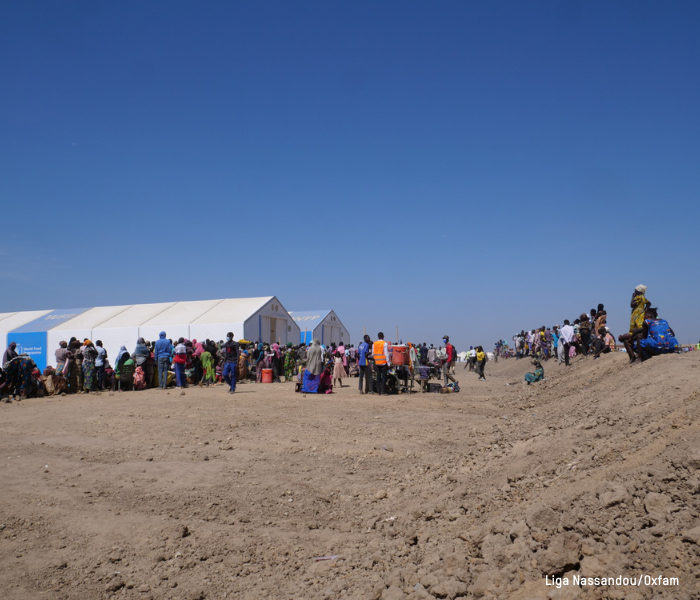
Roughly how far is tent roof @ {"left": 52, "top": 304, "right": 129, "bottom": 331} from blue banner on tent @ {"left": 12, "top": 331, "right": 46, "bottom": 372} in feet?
2.92

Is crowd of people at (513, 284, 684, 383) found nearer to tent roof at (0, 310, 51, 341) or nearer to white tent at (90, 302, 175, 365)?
white tent at (90, 302, 175, 365)

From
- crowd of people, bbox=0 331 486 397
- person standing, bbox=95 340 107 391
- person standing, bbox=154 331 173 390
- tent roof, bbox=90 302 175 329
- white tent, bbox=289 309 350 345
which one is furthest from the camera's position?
white tent, bbox=289 309 350 345

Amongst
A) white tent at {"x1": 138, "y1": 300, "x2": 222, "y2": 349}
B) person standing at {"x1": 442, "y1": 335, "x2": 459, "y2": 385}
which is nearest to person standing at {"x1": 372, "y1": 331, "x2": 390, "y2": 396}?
person standing at {"x1": 442, "y1": 335, "x2": 459, "y2": 385}

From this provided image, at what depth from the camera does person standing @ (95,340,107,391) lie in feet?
50.0

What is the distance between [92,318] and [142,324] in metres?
3.70

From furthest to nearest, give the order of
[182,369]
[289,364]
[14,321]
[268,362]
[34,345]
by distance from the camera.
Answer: [14,321] < [34,345] < [289,364] < [268,362] < [182,369]

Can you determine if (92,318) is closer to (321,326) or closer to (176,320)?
(176,320)

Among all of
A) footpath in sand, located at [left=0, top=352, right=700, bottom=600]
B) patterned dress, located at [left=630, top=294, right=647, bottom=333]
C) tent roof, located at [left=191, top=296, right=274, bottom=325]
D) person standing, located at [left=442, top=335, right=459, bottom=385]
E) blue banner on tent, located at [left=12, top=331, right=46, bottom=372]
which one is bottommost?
footpath in sand, located at [left=0, top=352, right=700, bottom=600]

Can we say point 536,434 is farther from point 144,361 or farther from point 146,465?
point 144,361

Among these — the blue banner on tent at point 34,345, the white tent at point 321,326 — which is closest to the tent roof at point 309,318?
the white tent at point 321,326

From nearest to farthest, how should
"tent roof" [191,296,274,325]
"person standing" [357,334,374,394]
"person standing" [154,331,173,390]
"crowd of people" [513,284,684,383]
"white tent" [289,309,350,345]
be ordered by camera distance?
"crowd of people" [513,284,684,383] < "person standing" [357,334,374,394] < "person standing" [154,331,173,390] < "tent roof" [191,296,274,325] < "white tent" [289,309,350,345]

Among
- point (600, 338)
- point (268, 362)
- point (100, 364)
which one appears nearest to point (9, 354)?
point (100, 364)

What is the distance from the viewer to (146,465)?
6.21 metres

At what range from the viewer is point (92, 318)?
27562 mm
